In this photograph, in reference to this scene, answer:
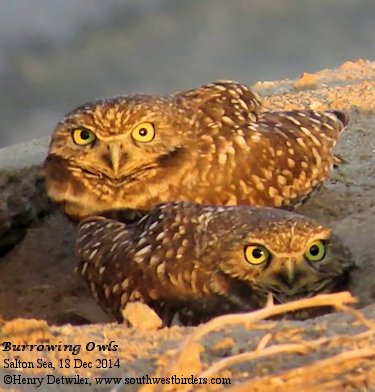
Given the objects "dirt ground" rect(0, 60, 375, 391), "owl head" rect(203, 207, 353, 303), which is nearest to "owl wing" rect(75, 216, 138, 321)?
"dirt ground" rect(0, 60, 375, 391)

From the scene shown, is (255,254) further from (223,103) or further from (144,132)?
(223,103)

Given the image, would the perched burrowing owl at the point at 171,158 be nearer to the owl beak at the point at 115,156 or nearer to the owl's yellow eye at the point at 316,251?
the owl beak at the point at 115,156

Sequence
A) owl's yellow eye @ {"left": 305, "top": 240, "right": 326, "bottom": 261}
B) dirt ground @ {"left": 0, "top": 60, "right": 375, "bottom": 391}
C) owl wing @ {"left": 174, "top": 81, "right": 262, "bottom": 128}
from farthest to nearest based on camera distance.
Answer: owl wing @ {"left": 174, "top": 81, "right": 262, "bottom": 128}
owl's yellow eye @ {"left": 305, "top": 240, "right": 326, "bottom": 261}
dirt ground @ {"left": 0, "top": 60, "right": 375, "bottom": 391}

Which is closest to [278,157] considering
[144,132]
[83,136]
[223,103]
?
[223,103]

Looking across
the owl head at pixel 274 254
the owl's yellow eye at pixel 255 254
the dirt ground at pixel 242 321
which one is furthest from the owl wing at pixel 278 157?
the owl's yellow eye at pixel 255 254

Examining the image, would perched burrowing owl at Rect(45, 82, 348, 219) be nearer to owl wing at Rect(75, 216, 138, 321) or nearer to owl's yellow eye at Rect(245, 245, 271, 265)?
owl wing at Rect(75, 216, 138, 321)

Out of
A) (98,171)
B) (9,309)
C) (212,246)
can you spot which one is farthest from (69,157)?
(212,246)
